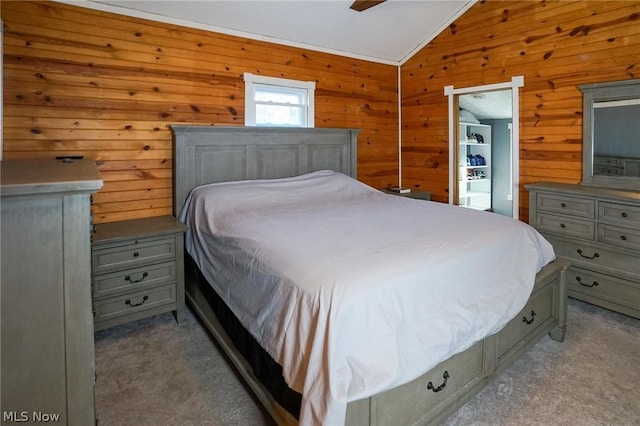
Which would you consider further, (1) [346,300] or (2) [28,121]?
(2) [28,121]

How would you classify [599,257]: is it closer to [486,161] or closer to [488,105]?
[488,105]

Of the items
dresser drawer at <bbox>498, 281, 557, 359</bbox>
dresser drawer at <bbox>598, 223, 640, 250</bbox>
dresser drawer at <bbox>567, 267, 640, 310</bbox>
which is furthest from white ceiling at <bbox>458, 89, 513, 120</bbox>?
dresser drawer at <bbox>498, 281, 557, 359</bbox>

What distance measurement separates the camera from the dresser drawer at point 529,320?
1960mm

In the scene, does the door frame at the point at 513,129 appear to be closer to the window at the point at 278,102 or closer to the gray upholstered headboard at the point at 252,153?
the gray upholstered headboard at the point at 252,153

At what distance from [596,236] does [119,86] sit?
377cm

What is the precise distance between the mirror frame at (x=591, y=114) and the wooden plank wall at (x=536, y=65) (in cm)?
6

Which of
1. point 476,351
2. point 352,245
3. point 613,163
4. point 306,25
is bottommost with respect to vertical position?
point 476,351

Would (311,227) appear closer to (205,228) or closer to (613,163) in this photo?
(205,228)

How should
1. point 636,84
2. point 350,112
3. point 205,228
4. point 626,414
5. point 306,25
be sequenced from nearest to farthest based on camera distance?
point 626,414, point 205,228, point 636,84, point 306,25, point 350,112

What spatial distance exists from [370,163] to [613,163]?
2294mm

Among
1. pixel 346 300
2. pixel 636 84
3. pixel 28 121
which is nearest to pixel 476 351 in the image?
pixel 346 300

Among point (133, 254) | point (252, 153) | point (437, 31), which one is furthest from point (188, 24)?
point (437, 31)

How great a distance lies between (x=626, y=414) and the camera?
5.80ft

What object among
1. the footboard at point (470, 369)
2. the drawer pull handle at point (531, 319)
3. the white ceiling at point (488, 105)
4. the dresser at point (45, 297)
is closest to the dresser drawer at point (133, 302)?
the dresser at point (45, 297)
